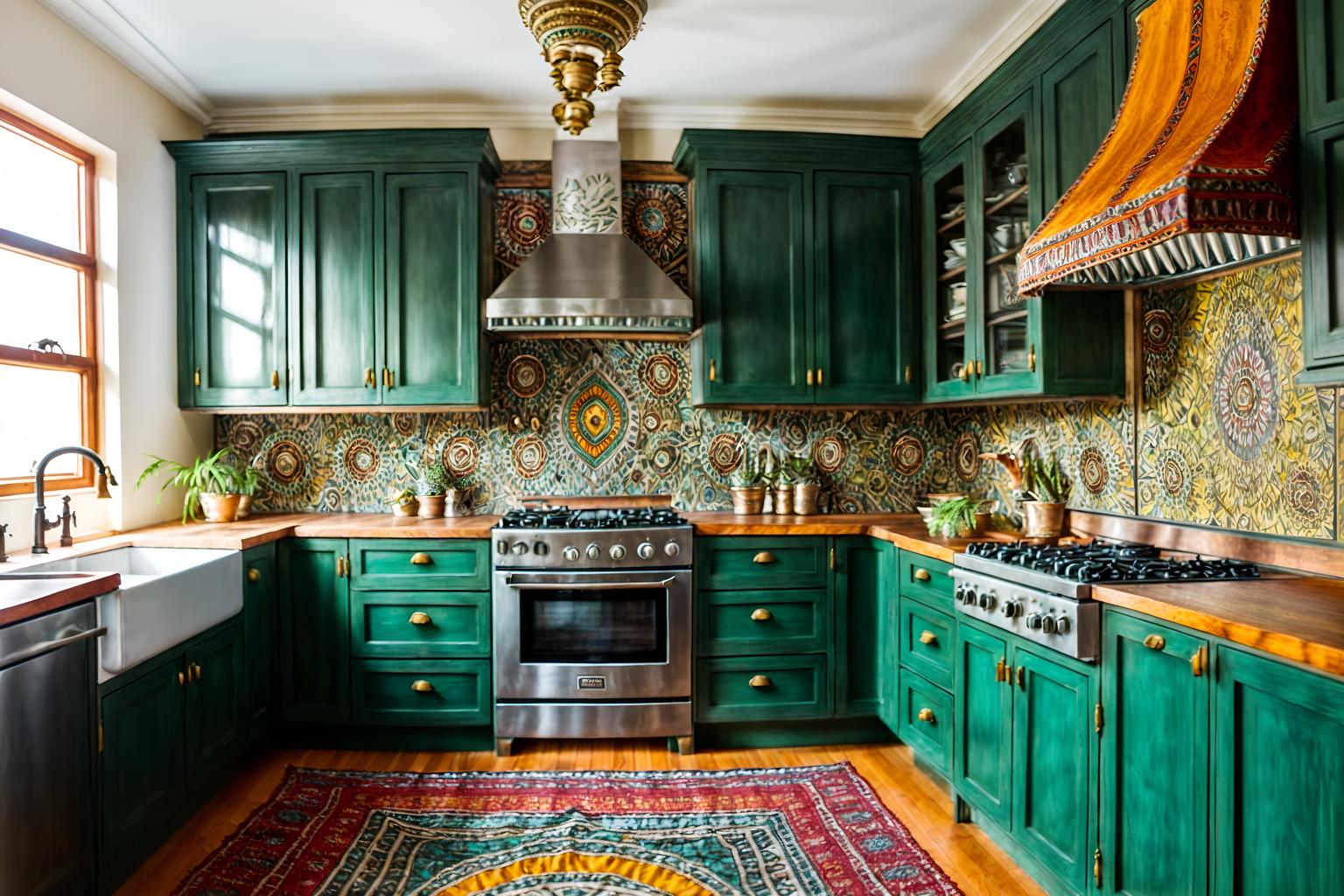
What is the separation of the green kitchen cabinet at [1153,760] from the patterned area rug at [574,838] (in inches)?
24.1

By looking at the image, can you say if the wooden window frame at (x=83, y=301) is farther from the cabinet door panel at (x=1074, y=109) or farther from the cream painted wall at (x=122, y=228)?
the cabinet door panel at (x=1074, y=109)

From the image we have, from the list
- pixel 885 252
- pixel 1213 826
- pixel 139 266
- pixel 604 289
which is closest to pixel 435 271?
pixel 604 289

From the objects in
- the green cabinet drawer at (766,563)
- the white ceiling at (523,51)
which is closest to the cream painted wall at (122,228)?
the white ceiling at (523,51)

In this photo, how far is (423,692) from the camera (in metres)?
3.29

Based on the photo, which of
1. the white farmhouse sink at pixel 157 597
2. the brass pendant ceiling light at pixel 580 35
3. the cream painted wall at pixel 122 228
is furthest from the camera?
the cream painted wall at pixel 122 228

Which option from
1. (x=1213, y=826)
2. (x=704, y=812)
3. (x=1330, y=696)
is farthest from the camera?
(x=704, y=812)

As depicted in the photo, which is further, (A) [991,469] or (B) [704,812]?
(A) [991,469]

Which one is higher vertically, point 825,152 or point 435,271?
point 825,152

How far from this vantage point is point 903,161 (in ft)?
12.0

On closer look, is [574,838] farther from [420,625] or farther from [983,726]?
[983,726]

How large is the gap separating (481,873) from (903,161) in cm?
341

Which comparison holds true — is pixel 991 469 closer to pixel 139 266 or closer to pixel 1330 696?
pixel 1330 696

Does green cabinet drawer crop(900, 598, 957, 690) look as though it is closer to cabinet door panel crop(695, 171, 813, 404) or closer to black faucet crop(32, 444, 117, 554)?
cabinet door panel crop(695, 171, 813, 404)

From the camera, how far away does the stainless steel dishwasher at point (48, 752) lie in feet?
5.88
